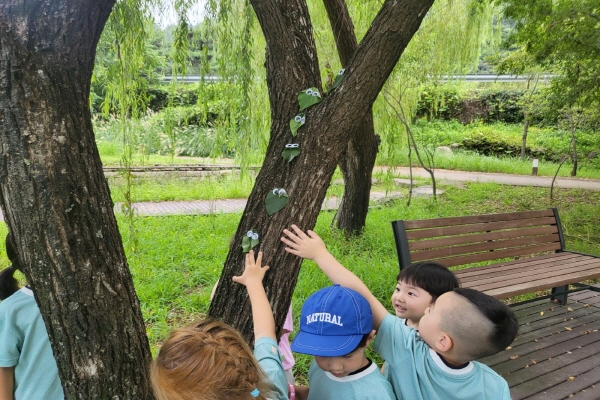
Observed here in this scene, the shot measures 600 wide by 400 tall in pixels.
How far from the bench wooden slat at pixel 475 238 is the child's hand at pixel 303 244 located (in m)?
1.77

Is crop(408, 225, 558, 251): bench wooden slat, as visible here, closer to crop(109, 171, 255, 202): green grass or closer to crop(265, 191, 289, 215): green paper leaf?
crop(265, 191, 289, 215): green paper leaf

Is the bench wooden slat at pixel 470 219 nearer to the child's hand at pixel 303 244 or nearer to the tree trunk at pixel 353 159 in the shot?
the tree trunk at pixel 353 159

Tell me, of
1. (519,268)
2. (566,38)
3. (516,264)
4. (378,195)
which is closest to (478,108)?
(378,195)

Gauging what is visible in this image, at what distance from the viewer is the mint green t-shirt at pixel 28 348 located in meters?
1.62

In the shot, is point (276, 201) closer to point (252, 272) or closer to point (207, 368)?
point (252, 272)

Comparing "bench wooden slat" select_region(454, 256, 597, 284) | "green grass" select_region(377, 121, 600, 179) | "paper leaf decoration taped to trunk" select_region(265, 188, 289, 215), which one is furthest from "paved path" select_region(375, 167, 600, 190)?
"paper leaf decoration taped to trunk" select_region(265, 188, 289, 215)

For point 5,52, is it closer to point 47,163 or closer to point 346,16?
point 47,163

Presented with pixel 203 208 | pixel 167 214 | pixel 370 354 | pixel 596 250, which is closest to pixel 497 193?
pixel 596 250

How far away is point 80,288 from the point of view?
1.52 m

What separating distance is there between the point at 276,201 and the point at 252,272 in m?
0.31

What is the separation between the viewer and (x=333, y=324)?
1.47m

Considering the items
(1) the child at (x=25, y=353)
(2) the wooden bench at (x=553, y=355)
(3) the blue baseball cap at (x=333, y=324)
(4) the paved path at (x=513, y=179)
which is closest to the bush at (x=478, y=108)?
(4) the paved path at (x=513, y=179)

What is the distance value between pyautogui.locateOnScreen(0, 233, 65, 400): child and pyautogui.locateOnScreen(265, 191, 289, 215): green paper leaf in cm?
91

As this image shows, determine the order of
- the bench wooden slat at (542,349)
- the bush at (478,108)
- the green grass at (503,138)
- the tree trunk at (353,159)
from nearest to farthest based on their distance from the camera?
the bench wooden slat at (542,349)
the tree trunk at (353,159)
the green grass at (503,138)
the bush at (478,108)
